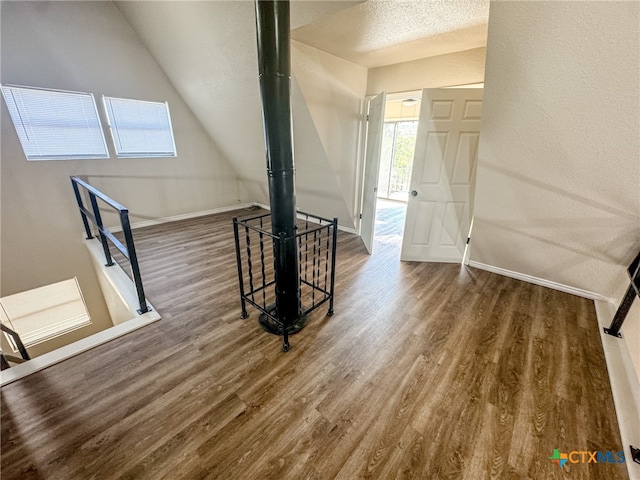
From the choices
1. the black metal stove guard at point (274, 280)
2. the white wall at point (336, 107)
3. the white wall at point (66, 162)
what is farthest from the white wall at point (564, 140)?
the white wall at point (66, 162)

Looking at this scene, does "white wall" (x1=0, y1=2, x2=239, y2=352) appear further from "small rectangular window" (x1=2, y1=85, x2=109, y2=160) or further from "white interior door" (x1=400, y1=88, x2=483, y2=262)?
"white interior door" (x1=400, y1=88, x2=483, y2=262)

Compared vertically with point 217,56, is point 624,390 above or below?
below

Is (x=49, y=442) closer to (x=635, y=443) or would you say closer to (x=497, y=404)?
(x=497, y=404)

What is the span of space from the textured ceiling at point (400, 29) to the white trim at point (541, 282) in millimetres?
2345

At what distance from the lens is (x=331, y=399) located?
61.4 inches

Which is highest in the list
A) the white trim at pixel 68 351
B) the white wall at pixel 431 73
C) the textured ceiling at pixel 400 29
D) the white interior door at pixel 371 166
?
the textured ceiling at pixel 400 29

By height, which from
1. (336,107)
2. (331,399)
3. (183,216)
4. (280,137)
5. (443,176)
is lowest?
(331,399)

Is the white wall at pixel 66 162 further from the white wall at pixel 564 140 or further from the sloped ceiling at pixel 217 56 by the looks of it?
the white wall at pixel 564 140

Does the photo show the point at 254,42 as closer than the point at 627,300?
No

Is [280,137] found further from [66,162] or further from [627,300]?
[66,162]

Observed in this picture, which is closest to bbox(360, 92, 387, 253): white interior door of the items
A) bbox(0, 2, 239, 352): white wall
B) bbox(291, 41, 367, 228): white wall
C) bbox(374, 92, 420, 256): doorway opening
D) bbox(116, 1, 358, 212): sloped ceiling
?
bbox(291, 41, 367, 228): white wall

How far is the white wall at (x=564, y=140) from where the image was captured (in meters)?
1.43

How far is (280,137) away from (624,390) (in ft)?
8.56

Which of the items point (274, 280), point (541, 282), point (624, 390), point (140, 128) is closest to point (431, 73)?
point (541, 282)
